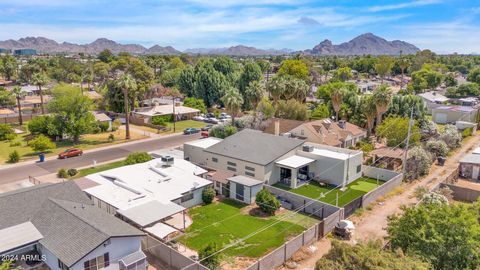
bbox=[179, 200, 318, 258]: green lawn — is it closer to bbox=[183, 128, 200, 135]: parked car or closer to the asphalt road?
the asphalt road

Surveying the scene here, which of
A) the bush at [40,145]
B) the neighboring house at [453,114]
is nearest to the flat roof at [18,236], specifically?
the bush at [40,145]

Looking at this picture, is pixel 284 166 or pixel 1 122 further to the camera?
pixel 1 122

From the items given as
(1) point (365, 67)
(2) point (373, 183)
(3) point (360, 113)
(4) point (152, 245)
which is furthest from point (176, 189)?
(1) point (365, 67)

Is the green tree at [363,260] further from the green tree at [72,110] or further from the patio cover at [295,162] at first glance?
the green tree at [72,110]

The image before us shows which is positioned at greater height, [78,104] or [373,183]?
[78,104]

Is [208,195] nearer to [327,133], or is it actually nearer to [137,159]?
[137,159]

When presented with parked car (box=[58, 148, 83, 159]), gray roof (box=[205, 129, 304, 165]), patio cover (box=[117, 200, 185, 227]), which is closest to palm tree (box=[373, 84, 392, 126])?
gray roof (box=[205, 129, 304, 165])

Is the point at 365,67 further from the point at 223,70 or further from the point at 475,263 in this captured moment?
the point at 475,263
